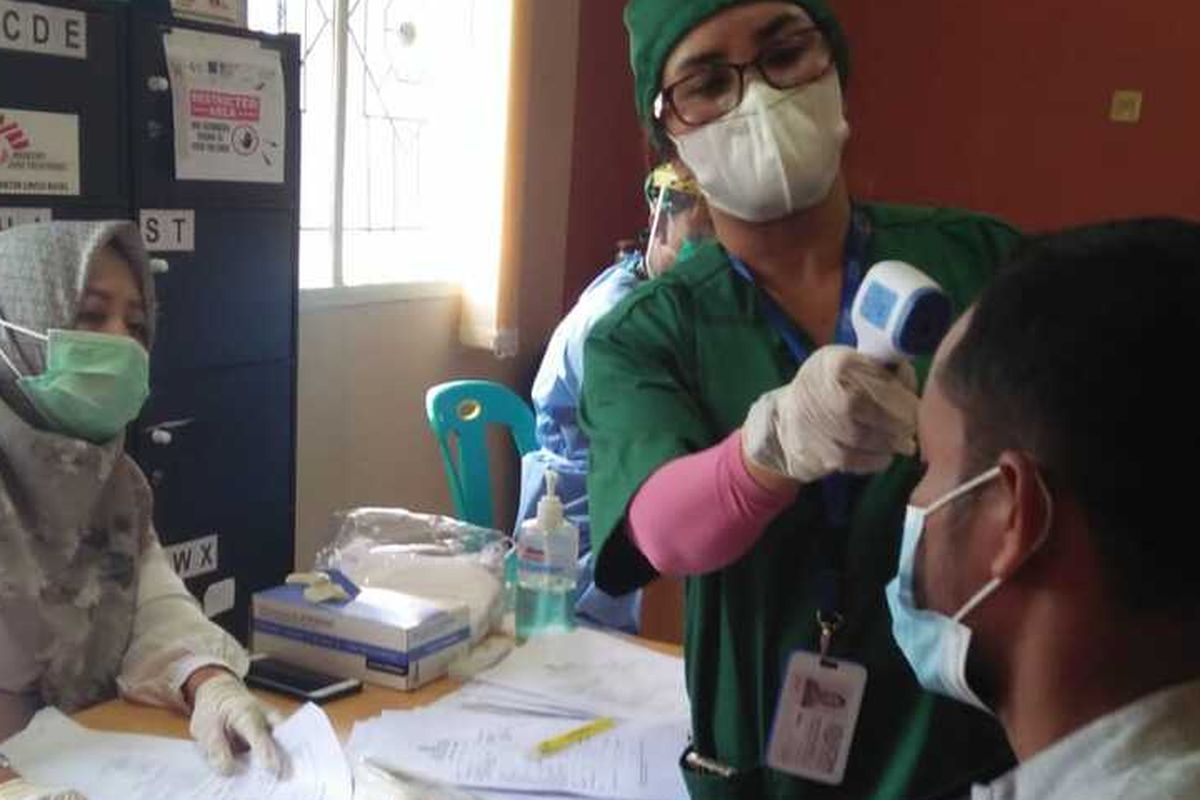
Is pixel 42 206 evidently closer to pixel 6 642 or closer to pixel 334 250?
pixel 6 642

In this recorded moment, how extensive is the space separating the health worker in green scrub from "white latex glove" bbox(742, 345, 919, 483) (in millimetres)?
53

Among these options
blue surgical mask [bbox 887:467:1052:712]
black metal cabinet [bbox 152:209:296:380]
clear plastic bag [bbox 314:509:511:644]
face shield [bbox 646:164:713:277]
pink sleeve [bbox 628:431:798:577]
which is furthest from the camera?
black metal cabinet [bbox 152:209:296:380]

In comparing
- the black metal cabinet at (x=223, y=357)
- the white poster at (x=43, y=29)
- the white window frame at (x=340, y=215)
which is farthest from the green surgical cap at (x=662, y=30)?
the white window frame at (x=340, y=215)

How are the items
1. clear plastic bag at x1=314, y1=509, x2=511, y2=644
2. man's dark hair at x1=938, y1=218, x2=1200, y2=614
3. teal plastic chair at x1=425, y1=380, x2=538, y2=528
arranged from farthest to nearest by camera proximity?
teal plastic chair at x1=425, y1=380, x2=538, y2=528 < clear plastic bag at x1=314, y1=509, x2=511, y2=644 < man's dark hair at x1=938, y1=218, x2=1200, y2=614

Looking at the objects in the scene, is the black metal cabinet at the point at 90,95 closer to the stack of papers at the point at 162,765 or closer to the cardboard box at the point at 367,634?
the cardboard box at the point at 367,634

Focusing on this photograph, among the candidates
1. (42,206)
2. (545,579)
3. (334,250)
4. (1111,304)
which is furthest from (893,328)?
(334,250)

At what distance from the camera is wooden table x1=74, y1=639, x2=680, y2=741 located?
1.50 meters

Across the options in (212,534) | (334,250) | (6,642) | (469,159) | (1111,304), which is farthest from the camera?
(469,159)

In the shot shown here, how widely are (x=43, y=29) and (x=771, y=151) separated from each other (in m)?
1.54

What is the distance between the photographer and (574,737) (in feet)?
4.93

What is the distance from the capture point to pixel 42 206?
228cm

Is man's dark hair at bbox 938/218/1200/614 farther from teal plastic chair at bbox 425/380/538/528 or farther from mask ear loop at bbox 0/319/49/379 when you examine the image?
teal plastic chair at bbox 425/380/538/528

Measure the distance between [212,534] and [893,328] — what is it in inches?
82.8

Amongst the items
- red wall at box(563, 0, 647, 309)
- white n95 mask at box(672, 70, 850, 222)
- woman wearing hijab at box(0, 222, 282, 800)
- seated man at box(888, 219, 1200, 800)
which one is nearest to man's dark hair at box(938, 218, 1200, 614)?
seated man at box(888, 219, 1200, 800)
